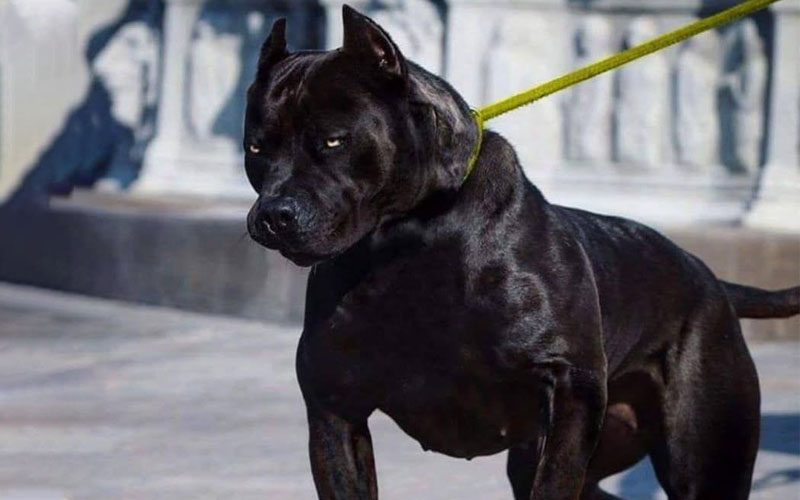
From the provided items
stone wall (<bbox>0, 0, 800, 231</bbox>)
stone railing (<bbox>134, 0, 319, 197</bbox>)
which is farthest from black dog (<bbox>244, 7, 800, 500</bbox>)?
stone railing (<bbox>134, 0, 319, 197</bbox>)

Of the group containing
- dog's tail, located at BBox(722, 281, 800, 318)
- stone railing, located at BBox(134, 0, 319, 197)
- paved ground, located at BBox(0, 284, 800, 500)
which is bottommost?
paved ground, located at BBox(0, 284, 800, 500)

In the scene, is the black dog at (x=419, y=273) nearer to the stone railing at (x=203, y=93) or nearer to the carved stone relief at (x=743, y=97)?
the carved stone relief at (x=743, y=97)

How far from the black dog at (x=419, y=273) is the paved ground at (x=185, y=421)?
181 cm

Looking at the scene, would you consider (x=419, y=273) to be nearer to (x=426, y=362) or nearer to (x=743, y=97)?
(x=426, y=362)

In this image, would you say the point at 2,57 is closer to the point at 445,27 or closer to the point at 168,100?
the point at 168,100

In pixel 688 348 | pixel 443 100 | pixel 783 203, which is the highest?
pixel 443 100

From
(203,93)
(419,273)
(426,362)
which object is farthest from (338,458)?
(203,93)

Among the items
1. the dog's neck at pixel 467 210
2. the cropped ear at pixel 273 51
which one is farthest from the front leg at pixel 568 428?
the cropped ear at pixel 273 51

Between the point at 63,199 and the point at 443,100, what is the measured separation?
25.4 feet

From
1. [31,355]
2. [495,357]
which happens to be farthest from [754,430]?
[31,355]

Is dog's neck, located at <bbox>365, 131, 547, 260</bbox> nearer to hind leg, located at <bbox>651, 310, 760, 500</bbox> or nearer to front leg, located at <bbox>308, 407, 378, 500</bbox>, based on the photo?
front leg, located at <bbox>308, 407, 378, 500</bbox>

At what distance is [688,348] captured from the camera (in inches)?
155

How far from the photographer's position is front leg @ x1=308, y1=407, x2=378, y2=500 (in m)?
3.58

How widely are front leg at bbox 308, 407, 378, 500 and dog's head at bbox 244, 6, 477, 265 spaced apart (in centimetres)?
45
